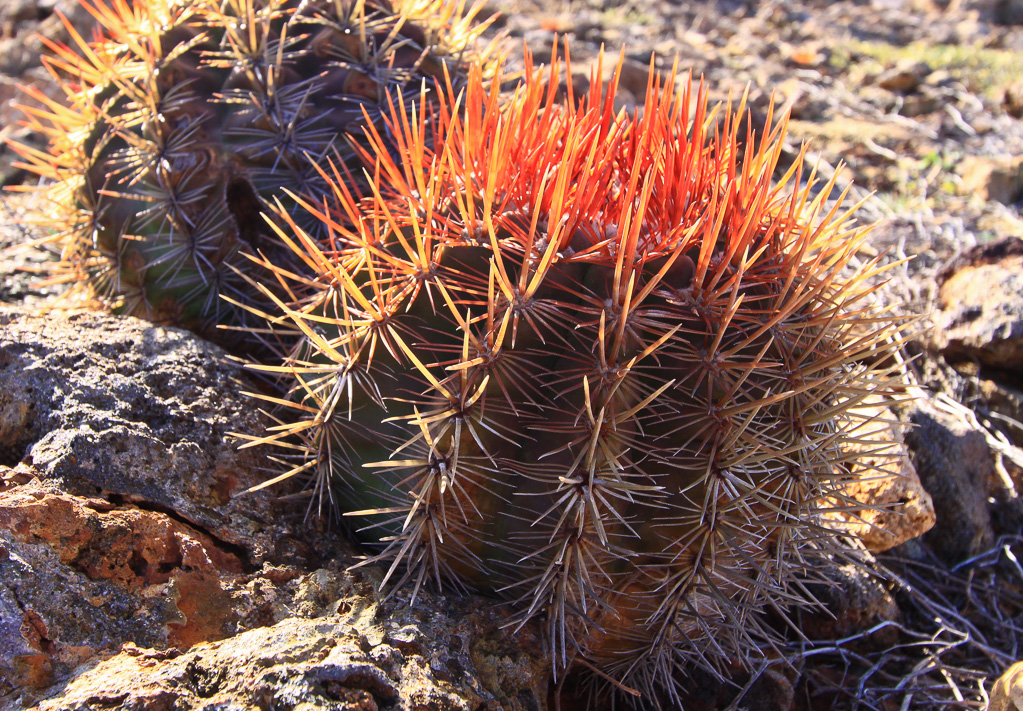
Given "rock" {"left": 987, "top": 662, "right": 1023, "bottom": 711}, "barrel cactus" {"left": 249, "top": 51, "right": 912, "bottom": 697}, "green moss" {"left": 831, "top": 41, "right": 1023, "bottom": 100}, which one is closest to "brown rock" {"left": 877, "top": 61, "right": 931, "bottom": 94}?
"green moss" {"left": 831, "top": 41, "right": 1023, "bottom": 100}

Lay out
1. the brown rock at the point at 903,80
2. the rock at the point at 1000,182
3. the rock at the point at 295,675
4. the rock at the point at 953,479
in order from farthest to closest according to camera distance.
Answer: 1. the brown rock at the point at 903,80
2. the rock at the point at 1000,182
3. the rock at the point at 953,479
4. the rock at the point at 295,675

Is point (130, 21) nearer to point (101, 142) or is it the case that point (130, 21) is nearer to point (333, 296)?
point (101, 142)

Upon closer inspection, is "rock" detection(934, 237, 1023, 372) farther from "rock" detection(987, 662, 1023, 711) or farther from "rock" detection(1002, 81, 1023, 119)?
"rock" detection(1002, 81, 1023, 119)

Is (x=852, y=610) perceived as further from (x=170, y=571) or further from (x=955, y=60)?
(x=955, y=60)

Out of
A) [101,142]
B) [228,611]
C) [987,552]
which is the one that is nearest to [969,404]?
[987,552]

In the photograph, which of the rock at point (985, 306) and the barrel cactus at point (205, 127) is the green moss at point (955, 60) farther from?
the barrel cactus at point (205, 127)

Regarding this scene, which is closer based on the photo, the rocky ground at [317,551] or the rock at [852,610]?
the rocky ground at [317,551]

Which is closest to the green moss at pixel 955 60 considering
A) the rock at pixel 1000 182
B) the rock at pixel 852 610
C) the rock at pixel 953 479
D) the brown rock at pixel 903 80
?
the brown rock at pixel 903 80

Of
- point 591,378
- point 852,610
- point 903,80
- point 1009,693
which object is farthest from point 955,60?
point 591,378
